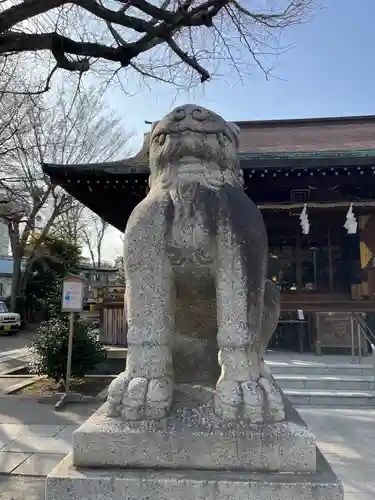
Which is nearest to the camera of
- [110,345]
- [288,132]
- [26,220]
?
[110,345]

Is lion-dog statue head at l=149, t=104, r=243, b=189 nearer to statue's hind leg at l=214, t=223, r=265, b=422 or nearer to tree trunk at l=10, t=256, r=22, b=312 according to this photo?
statue's hind leg at l=214, t=223, r=265, b=422

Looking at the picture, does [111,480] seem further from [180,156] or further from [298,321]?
[298,321]

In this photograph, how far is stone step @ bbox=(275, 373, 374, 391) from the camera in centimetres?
577

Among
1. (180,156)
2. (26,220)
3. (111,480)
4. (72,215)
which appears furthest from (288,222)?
(72,215)

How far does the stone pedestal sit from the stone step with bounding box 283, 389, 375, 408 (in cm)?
431

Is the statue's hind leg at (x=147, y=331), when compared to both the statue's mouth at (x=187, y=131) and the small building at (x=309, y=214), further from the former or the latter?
the small building at (x=309, y=214)

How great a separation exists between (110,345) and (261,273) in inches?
366

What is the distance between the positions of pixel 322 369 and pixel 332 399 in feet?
4.12

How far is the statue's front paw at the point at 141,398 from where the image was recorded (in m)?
1.33

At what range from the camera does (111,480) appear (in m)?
1.22

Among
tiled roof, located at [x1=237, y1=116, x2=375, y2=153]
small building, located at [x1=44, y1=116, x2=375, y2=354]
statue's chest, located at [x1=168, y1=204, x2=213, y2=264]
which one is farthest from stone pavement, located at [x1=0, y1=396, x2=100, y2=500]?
tiled roof, located at [x1=237, y1=116, x2=375, y2=153]

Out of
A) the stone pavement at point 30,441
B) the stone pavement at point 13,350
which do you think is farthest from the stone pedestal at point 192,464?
the stone pavement at point 13,350

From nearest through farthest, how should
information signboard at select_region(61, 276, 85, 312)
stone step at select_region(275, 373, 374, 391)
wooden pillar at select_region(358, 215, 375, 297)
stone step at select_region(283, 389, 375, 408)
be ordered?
1. stone step at select_region(283, 389, 375, 408)
2. stone step at select_region(275, 373, 374, 391)
3. information signboard at select_region(61, 276, 85, 312)
4. wooden pillar at select_region(358, 215, 375, 297)

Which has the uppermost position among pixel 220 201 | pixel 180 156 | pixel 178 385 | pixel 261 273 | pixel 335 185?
pixel 335 185
